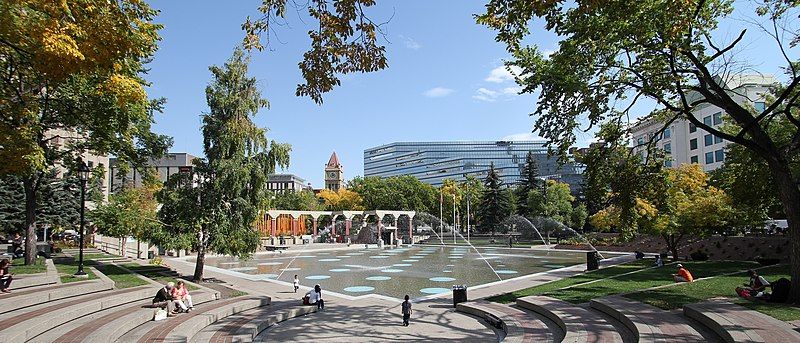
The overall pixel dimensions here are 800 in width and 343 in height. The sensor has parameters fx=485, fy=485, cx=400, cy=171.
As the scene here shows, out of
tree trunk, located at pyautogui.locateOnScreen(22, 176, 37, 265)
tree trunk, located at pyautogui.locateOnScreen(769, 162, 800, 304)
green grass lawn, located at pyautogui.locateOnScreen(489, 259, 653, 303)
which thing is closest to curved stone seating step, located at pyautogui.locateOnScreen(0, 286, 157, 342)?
tree trunk, located at pyautogui.locateOnScreen(22, 176, 37, 265)

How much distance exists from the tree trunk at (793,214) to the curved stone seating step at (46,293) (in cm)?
1867

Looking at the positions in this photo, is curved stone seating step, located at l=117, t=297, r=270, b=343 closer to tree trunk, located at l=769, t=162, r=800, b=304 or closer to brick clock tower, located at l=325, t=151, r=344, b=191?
tree trunk, located at l=769, t=162, r=800, b=304

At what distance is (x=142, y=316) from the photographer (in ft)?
40.8

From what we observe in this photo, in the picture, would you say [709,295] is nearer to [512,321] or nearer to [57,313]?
[512,321]

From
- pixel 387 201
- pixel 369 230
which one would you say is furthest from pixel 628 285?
pixel 387 201

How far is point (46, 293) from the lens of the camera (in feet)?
42.4

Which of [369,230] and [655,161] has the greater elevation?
[655,161]

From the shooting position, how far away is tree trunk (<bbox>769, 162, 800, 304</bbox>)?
11.8 meters

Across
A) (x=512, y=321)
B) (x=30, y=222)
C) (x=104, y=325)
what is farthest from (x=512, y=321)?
(x=30, y=222)

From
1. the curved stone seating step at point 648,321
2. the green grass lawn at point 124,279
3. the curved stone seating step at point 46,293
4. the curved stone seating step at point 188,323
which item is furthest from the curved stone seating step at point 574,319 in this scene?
the green grass lawn at point 124,279

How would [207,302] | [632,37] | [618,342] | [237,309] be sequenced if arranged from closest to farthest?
[618,342] → [632,37] → [237,309] → [207,302]

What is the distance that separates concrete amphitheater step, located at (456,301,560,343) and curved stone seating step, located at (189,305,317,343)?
17.6 ft

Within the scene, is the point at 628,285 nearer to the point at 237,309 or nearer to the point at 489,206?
the point at 237,309

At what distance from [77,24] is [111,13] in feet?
1.86
